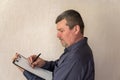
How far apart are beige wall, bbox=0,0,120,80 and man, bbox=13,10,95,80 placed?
0.91 ft

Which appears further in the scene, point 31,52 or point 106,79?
point 106,79

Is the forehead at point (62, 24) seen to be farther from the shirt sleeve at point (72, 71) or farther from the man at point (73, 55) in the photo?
the shirt sleeve at point (72, 71)

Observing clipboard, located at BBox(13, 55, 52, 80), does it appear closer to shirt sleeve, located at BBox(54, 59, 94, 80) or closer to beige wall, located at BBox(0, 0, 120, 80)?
shirt sleeve, located at BBox(54, 59, 94, 80)

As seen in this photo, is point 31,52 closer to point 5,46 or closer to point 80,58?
point 5,46

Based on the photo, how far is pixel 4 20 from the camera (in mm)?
1673

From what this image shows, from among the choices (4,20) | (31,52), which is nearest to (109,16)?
(31,52)

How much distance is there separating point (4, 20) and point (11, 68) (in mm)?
288

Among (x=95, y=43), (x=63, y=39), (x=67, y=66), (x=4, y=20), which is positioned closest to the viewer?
(x=67, y=66)

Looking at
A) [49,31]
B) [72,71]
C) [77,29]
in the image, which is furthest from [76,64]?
[49,31]

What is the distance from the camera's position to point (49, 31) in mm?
1793

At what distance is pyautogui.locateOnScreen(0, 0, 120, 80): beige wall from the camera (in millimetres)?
1692

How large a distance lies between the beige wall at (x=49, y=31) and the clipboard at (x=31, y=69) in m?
0.27

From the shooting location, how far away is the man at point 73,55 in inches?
51.7

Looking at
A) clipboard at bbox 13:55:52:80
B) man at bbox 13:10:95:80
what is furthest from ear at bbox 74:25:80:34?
clipboard at bbox 13:55:52:80
